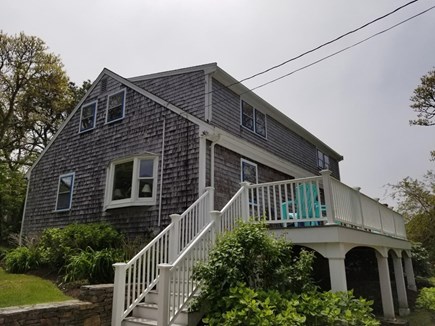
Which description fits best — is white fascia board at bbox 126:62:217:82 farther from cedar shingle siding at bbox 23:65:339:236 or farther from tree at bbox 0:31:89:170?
tree at bbox 0:31:89:170

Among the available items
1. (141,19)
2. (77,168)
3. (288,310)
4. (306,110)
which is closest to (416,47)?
(306,110)

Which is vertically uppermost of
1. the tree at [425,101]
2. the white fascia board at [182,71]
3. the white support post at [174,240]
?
the tree at [425,101]

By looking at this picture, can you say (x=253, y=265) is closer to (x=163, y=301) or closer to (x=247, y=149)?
(x=163, y=301)

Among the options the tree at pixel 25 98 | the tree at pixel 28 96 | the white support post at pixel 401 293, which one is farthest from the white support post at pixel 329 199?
the tree at pixel 28 96

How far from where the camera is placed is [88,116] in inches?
468

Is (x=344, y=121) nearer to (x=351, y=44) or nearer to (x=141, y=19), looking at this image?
(x=351, y=44)

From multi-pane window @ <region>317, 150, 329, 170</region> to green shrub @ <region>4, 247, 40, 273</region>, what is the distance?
12.8 m

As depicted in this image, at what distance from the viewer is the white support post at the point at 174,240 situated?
6078 mm

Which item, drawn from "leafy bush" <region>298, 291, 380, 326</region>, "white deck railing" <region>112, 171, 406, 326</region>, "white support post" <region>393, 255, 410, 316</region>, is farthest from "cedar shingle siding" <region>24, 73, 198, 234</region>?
"white support post" <region>393, 255, 410, 316</region>

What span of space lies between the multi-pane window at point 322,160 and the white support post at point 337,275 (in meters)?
11.1

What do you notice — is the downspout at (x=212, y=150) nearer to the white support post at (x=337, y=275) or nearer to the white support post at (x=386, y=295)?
the white support post at (x=337, y=275)

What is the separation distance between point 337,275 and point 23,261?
7.79m

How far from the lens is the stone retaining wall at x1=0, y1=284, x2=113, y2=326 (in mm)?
4582

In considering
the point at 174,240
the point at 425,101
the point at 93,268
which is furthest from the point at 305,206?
the point at 425,101
